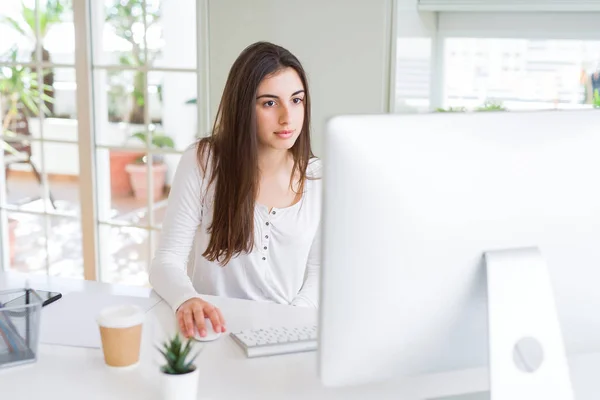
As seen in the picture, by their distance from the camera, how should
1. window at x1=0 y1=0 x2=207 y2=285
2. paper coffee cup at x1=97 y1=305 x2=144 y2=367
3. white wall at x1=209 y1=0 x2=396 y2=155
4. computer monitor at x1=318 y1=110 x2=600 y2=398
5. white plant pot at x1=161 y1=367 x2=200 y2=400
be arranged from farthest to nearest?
window at x1=0 y1=0 x2=207 y2=285 < white wall at x1=209 y1=0 x2=396 y2=155 < paper coffee cup at x1=97 y1=305 x2=144 y2=367 < white plant pot at x1=161 y1=367 x2=200 y2=400 < computer monitor at x1=318 y1=110 x2=600 y2=398

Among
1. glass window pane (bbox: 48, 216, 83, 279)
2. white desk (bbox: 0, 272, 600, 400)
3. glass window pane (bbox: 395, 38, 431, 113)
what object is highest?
glass window pane (bbox: 395, 38, 431, 113)

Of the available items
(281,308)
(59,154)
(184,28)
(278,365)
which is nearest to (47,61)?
(59,154)

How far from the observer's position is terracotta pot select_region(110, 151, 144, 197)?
11.7 feet

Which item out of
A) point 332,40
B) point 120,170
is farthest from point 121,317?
point 120,170

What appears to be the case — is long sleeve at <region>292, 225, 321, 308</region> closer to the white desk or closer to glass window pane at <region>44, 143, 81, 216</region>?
the white desk

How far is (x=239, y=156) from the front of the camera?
6.25 feet

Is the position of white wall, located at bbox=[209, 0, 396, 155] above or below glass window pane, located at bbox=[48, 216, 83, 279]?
above

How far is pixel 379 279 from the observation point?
3.28 ft

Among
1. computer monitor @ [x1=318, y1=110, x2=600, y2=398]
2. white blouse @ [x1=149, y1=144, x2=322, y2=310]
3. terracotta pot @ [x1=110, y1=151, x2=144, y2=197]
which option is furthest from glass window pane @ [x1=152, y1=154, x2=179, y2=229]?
computer monitor @ [x1=318, y1=110, x2=600, y2=398]

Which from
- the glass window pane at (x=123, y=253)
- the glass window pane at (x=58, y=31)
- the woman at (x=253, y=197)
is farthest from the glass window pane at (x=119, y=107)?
the woman at (x=253, y=197)

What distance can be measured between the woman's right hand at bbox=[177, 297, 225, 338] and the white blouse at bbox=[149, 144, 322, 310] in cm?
28

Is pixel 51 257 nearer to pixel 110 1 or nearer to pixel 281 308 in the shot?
pixel 110 1

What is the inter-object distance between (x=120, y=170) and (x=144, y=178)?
0.11m

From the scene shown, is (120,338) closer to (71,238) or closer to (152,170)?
(152,170)
